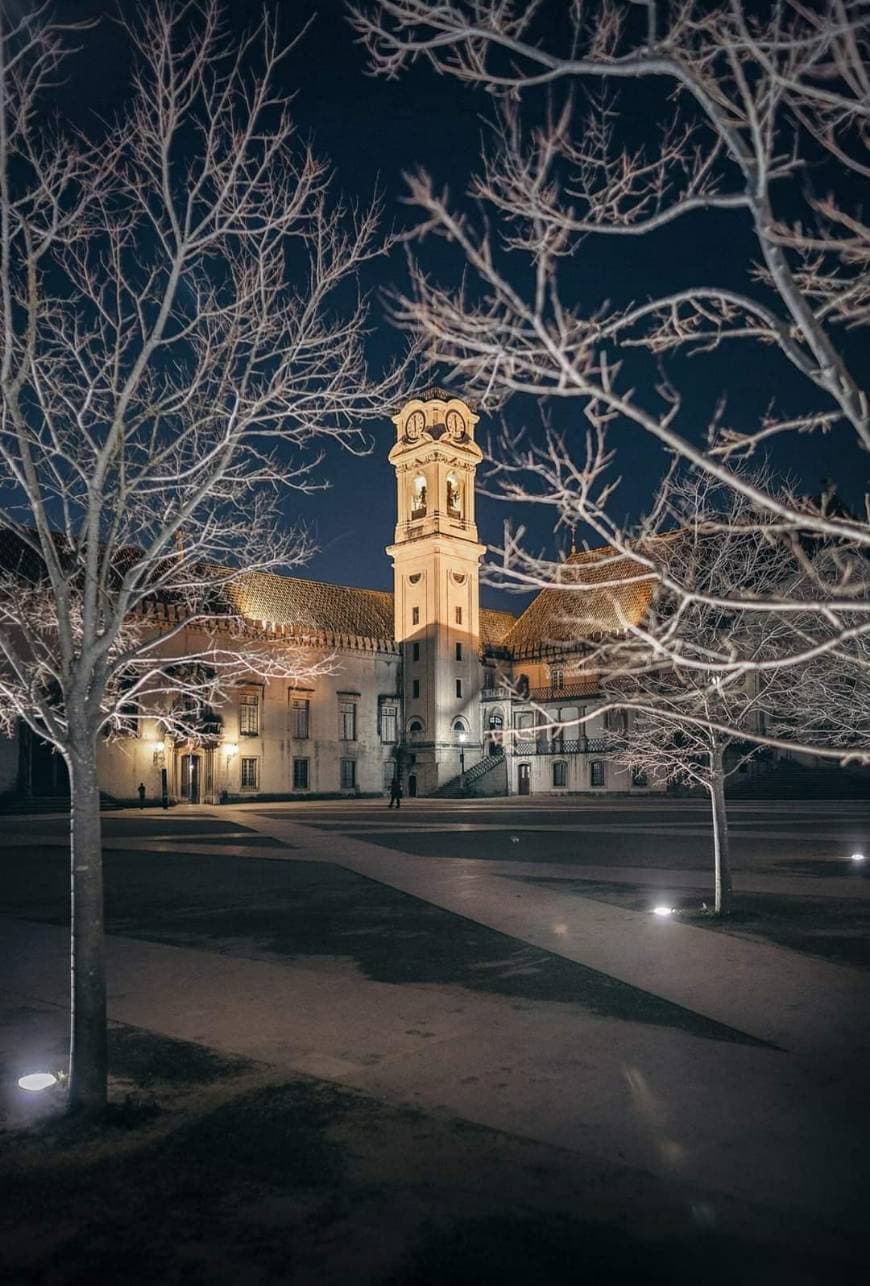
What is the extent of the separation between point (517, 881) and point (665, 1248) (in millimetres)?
11448

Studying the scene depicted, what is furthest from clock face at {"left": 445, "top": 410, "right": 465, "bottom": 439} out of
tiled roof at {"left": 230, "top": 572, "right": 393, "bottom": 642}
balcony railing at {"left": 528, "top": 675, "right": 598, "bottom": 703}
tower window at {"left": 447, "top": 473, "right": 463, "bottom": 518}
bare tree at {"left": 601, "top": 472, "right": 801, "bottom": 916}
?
bare tree at {"left": 601, "top": 472, "right": 801, "bottom": 916}

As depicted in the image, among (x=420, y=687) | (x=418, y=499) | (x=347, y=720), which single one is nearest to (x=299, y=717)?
(x=347, y=720)

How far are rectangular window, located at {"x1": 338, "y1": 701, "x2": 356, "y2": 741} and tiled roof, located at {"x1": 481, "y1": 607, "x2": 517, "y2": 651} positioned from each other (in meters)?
13.8

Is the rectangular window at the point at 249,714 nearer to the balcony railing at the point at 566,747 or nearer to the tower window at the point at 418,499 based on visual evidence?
the balcony railing at the point at 566,747

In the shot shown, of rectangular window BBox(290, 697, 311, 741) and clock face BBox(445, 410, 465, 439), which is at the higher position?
clock face BBox(445, 410, 465, 439)

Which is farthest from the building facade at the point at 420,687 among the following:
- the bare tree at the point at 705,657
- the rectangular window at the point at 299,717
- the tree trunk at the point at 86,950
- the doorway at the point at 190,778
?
the tree trunk at the point at 86,950

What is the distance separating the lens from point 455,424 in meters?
61.2

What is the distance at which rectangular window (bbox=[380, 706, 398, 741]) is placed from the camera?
62.8 m

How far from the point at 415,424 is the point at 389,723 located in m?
20.4

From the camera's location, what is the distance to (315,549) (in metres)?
9.56

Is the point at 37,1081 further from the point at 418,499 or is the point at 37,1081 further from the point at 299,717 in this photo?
the point at 418,499

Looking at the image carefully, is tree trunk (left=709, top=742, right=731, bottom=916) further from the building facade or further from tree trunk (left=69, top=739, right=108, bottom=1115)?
the building facade

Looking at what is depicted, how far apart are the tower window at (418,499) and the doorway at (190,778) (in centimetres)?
2247

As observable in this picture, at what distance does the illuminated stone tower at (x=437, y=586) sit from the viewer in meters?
60.7
